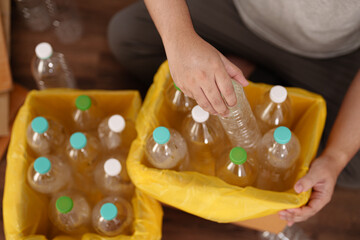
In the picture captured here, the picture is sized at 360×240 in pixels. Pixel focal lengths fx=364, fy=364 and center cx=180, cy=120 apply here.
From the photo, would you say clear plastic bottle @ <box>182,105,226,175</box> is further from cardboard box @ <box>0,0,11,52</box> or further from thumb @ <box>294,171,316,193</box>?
cardboard box @ <box>0,0,11,52</box>

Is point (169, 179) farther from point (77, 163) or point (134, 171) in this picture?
point (77, 163)

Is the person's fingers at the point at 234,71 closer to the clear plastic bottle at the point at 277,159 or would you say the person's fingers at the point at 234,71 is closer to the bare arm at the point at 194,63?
the bare arm at the point at 194,63

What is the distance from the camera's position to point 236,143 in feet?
2.41

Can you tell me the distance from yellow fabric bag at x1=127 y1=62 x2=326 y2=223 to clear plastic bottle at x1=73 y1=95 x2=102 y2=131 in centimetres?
12

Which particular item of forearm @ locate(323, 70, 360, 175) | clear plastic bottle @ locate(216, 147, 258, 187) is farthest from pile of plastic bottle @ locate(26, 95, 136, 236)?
forearm @ locate(323, 70, 360, 175)

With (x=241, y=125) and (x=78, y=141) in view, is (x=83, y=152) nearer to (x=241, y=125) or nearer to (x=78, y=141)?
(x=78, y=141)

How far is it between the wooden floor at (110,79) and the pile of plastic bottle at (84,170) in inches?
11.8

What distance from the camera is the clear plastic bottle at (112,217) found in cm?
68

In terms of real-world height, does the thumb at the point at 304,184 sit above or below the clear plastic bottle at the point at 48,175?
above

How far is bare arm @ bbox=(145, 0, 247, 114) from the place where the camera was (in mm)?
565

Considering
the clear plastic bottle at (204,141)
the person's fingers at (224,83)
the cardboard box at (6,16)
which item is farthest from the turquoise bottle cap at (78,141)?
the cardboard box at (6,16)

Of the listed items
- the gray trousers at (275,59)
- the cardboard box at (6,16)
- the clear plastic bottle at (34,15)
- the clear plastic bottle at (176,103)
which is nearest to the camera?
the clear plastic bottle at (176,103)

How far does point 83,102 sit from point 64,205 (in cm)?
21

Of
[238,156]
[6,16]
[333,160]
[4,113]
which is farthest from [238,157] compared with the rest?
[6,16]
